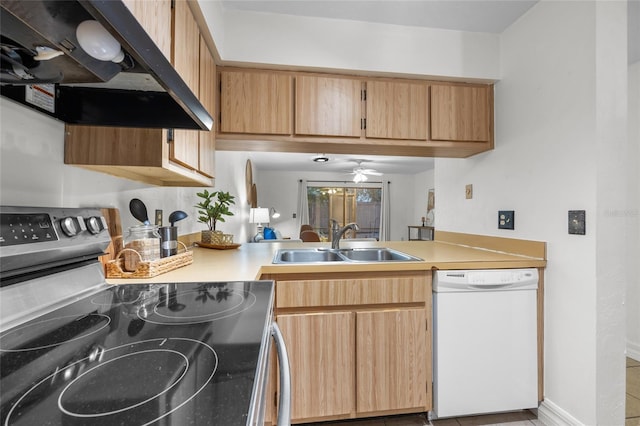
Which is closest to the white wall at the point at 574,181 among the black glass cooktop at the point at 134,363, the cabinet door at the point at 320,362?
the cabinet door at the point at 320,362

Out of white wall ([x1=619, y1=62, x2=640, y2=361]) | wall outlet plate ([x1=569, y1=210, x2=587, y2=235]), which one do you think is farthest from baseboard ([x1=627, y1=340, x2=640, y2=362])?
wall outlet plate ([x1=569, y1=210, x2=587, y2=235])

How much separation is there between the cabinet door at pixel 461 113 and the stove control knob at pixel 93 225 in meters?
1.80

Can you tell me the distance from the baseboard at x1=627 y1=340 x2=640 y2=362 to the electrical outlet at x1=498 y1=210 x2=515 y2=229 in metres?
1.60

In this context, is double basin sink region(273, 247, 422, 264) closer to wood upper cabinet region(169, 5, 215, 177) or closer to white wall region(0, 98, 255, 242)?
wood upper cabinet region(169, 5, 215, 177)

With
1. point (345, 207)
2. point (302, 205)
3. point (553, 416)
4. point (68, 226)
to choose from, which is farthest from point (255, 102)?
point (345, 207)

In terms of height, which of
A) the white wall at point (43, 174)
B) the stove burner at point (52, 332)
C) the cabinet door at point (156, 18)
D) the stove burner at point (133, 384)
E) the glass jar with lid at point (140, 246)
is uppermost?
the cabinet door at point (156, 18)

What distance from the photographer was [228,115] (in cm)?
179

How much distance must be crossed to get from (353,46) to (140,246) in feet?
5.23

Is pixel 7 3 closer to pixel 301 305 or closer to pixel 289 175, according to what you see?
pixel 301 305

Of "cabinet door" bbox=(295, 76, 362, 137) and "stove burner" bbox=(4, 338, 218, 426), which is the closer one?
"stove burner" bbox=(4, 338, 218, 426)

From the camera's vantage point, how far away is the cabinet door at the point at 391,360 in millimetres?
1552

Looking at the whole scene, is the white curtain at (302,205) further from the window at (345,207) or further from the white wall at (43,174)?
the white wall at (43,174)

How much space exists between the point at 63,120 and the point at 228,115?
916mm

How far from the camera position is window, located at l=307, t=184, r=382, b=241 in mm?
7617
